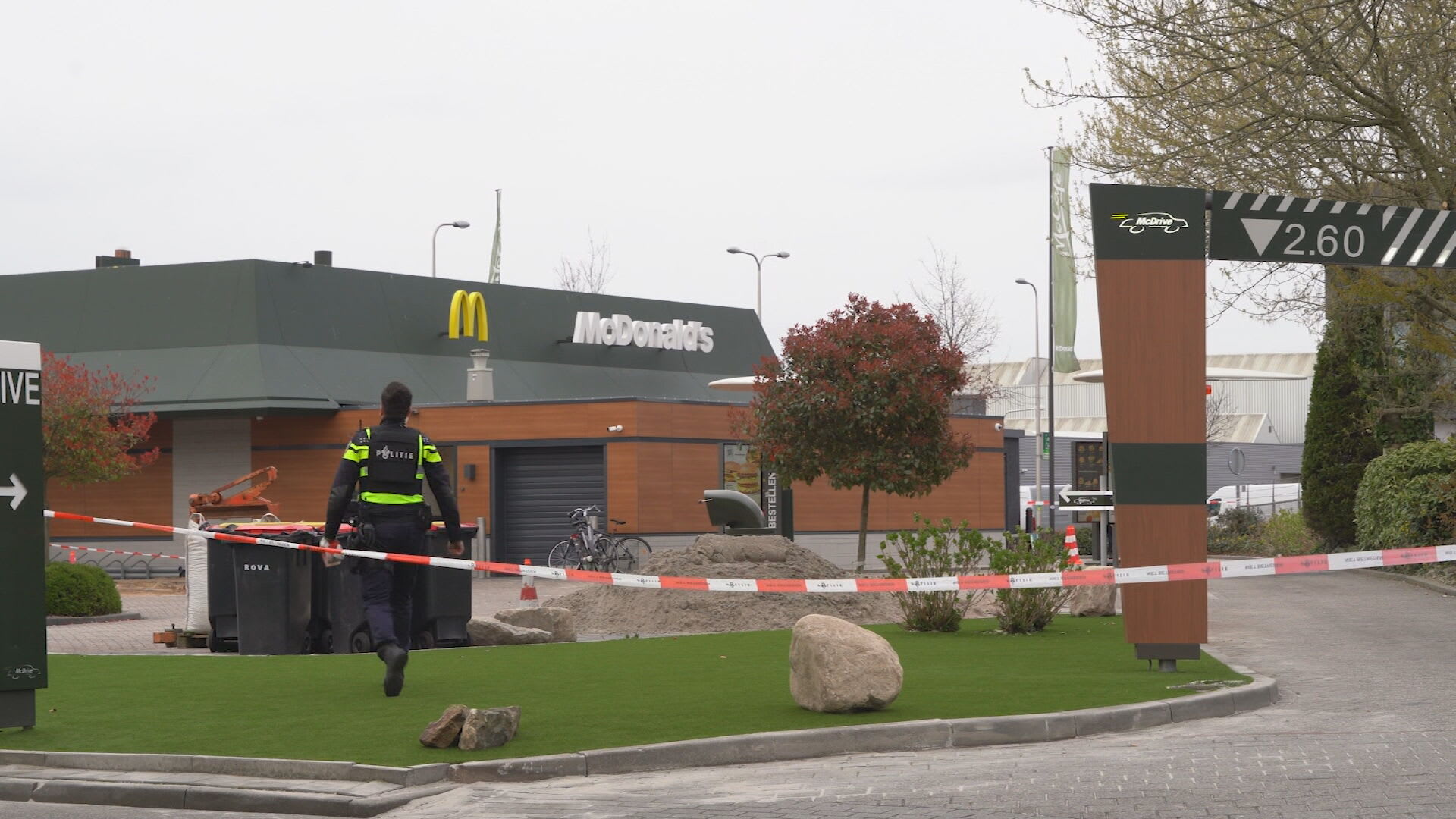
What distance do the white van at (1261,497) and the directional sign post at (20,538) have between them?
45.4 metres

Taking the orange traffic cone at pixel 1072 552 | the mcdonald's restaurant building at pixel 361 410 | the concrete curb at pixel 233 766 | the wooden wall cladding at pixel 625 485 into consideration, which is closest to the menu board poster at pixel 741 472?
the mcdonald's restaurant building at pixel 361 410

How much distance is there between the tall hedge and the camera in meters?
30.5

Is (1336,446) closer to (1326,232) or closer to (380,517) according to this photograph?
(1326,232)

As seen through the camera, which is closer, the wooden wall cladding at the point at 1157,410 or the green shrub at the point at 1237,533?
the wooden wall cladding at the point at 1157,410

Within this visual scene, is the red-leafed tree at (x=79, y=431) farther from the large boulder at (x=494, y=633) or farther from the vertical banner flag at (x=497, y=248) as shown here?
the vertical banner flag at (x=497, y=248)

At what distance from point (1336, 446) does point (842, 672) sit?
23.5m

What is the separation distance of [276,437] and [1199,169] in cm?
1919

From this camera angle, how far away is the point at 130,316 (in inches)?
1304

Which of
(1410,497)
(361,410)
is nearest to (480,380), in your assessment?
(361,410)

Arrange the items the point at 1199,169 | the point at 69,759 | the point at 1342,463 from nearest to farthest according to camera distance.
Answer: the point at 69,759 → the point at 1199,169 → the point at 1342,463

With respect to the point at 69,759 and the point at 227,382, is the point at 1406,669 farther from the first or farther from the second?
the point at 227,382

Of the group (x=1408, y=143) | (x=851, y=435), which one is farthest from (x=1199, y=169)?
(x=851, y=435)

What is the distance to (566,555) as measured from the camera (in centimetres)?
2950

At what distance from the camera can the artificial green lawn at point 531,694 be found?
9234 millimetres
